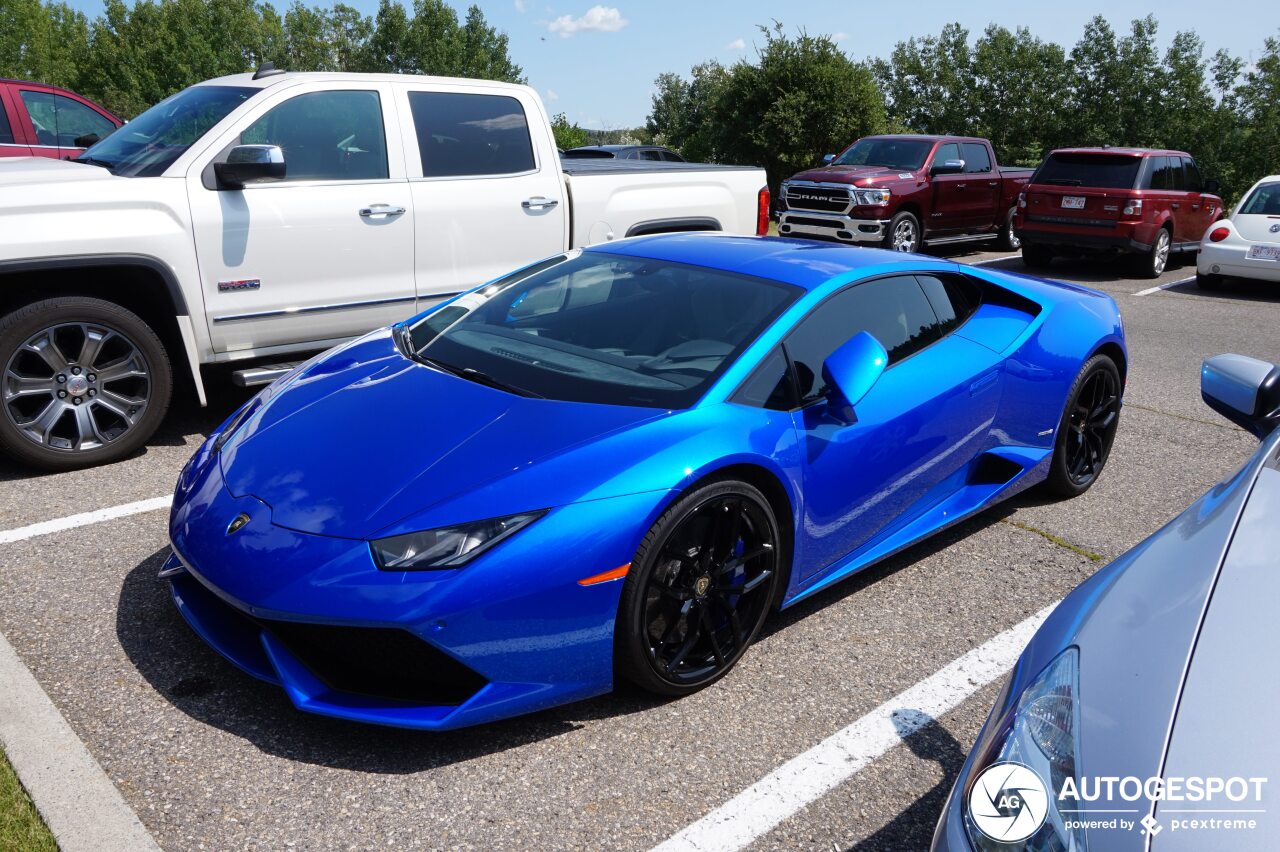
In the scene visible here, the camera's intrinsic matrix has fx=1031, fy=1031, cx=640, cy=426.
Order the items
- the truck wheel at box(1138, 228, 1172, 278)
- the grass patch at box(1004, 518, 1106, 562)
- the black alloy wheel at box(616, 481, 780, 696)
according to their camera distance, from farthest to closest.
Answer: the truck wheel at box(1138, 228, 1172, 278) → the grass patch at box(1004, 518, 1106, 562) → the black alloy wheel at box(616, 481, 780, 696)

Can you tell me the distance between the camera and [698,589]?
312 centimetres

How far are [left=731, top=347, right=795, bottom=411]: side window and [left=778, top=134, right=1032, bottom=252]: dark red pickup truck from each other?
35.0 ft

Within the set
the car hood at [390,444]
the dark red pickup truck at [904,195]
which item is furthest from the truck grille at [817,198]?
the car hood at [390,444]

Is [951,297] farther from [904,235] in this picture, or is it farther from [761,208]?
[904,235]

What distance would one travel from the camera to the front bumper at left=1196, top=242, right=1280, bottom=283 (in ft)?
40.5

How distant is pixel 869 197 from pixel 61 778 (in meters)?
12.4

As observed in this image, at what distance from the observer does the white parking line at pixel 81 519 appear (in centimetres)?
415

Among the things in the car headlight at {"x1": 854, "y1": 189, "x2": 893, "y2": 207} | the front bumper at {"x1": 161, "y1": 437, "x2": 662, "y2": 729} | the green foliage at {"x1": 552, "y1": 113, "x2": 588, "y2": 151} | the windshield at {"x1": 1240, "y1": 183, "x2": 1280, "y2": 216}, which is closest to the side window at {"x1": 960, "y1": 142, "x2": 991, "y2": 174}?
the car headlight at {"x1": 854, "y1": 189, "x2": 893, "y2": 207}

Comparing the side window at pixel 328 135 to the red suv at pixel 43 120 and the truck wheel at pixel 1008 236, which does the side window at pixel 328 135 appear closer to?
the red suv at pixel 43 120

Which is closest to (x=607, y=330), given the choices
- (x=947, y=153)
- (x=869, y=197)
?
(x=869, y=197)

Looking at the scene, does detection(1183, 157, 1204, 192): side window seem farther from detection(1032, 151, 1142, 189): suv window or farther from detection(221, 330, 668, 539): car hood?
detection(221, 330, 668, 539): car hood

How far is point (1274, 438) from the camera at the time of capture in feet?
8.28

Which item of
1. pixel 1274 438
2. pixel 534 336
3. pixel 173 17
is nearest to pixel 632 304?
pixel 534 336

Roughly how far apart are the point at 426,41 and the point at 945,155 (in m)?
66.0
